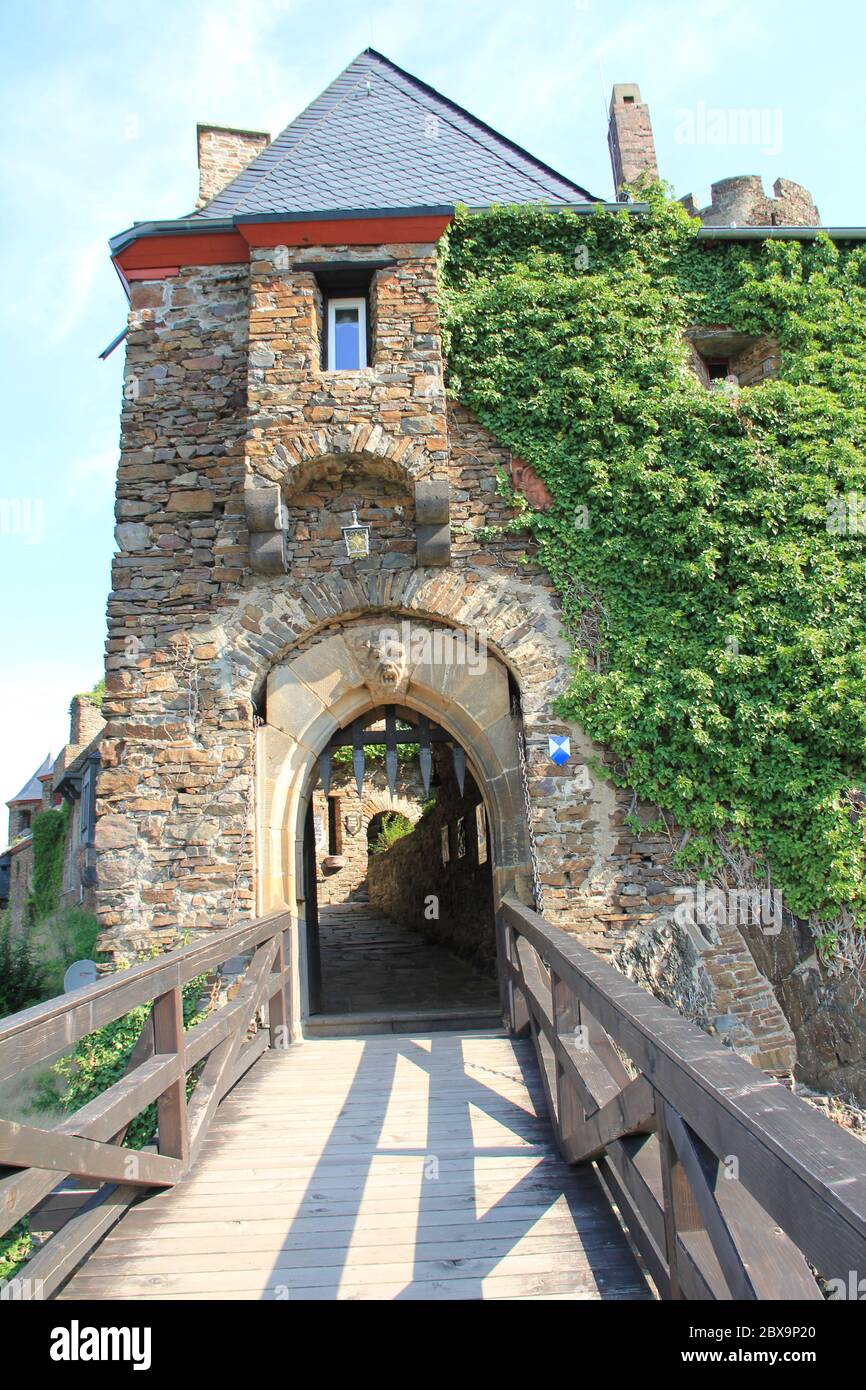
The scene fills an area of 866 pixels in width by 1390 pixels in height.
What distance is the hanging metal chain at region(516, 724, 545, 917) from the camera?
5.70 meters

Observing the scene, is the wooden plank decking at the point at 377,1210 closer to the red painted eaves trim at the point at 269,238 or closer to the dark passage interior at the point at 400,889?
the dark passage interior at the point at 400,889

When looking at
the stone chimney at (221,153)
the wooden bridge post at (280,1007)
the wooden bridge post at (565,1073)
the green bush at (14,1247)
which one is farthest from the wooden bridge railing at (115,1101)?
the stone chimney at (221,153)

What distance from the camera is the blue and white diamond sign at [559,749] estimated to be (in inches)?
233

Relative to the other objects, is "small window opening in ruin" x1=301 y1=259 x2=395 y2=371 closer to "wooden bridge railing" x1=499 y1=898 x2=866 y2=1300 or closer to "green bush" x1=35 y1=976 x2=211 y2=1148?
"green bush" x1=35 y1=976 x2=211 y2=1148

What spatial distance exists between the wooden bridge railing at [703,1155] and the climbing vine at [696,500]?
2914mm

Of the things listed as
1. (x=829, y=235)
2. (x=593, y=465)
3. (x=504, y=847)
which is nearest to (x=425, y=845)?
(x=504, y=847)

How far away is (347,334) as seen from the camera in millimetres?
6609

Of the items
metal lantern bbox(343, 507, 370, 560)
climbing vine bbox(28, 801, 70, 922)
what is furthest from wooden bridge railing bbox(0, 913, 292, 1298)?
climbing vine bbox(28, 801, 70, 922)

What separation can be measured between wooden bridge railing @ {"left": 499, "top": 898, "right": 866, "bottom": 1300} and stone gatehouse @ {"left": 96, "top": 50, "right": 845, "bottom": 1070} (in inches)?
114

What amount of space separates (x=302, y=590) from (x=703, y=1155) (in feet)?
16.3

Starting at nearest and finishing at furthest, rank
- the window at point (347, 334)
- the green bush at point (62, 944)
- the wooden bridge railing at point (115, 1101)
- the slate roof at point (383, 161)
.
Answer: the wooden bridge railing at point (115, 1101), the window at point (347, 334), the slate roof at point (383, 161), the green bush at point (62, 944)

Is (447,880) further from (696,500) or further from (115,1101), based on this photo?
(115,1101)

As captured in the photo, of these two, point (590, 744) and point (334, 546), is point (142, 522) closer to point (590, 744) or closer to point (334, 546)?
point (334, 546)

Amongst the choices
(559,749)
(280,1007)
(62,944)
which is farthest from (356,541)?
(62,944)
